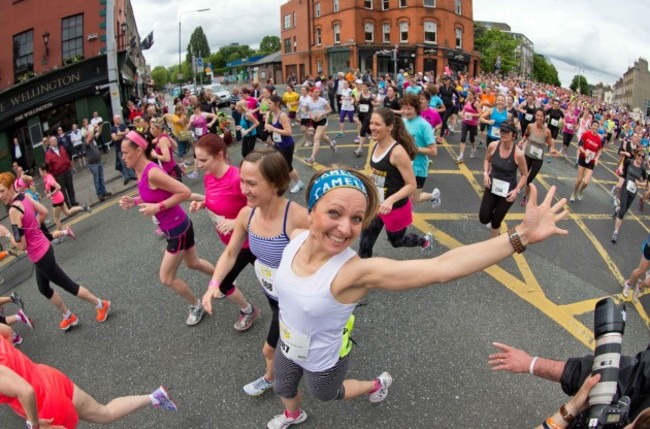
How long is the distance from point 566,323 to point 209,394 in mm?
3608

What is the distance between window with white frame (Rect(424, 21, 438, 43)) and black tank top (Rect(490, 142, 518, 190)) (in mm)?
41038

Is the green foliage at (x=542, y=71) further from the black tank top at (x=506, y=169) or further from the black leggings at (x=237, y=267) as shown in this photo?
the black leggings at (x=237, y=267)

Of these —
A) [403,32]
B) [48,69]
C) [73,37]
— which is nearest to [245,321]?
[48,69]

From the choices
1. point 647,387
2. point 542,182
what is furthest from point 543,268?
point 542,182

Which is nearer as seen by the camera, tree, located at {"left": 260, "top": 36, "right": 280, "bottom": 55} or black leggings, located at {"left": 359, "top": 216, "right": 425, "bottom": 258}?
black leggings, located at {"left": 359, "top": 216, "right": 425, "bottom": 258}

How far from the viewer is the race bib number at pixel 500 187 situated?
17.0ft

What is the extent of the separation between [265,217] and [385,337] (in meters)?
1.90

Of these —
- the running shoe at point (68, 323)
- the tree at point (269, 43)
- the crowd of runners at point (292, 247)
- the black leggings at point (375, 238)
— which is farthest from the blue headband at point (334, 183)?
the tree at point (269, 43)

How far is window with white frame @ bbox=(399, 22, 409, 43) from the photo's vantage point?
41.3m

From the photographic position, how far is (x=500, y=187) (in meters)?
5.22

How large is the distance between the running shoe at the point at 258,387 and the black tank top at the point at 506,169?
401 cm

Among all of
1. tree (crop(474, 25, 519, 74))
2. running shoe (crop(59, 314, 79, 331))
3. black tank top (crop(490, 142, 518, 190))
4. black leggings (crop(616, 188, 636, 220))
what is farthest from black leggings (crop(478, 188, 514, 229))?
tree (crop(474, 25, 519, 74))

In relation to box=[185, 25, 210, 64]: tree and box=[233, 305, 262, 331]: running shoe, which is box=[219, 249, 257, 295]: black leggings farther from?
box=[185, 25, 210, 64]: tree

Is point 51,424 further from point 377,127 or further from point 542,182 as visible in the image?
point 542,182
